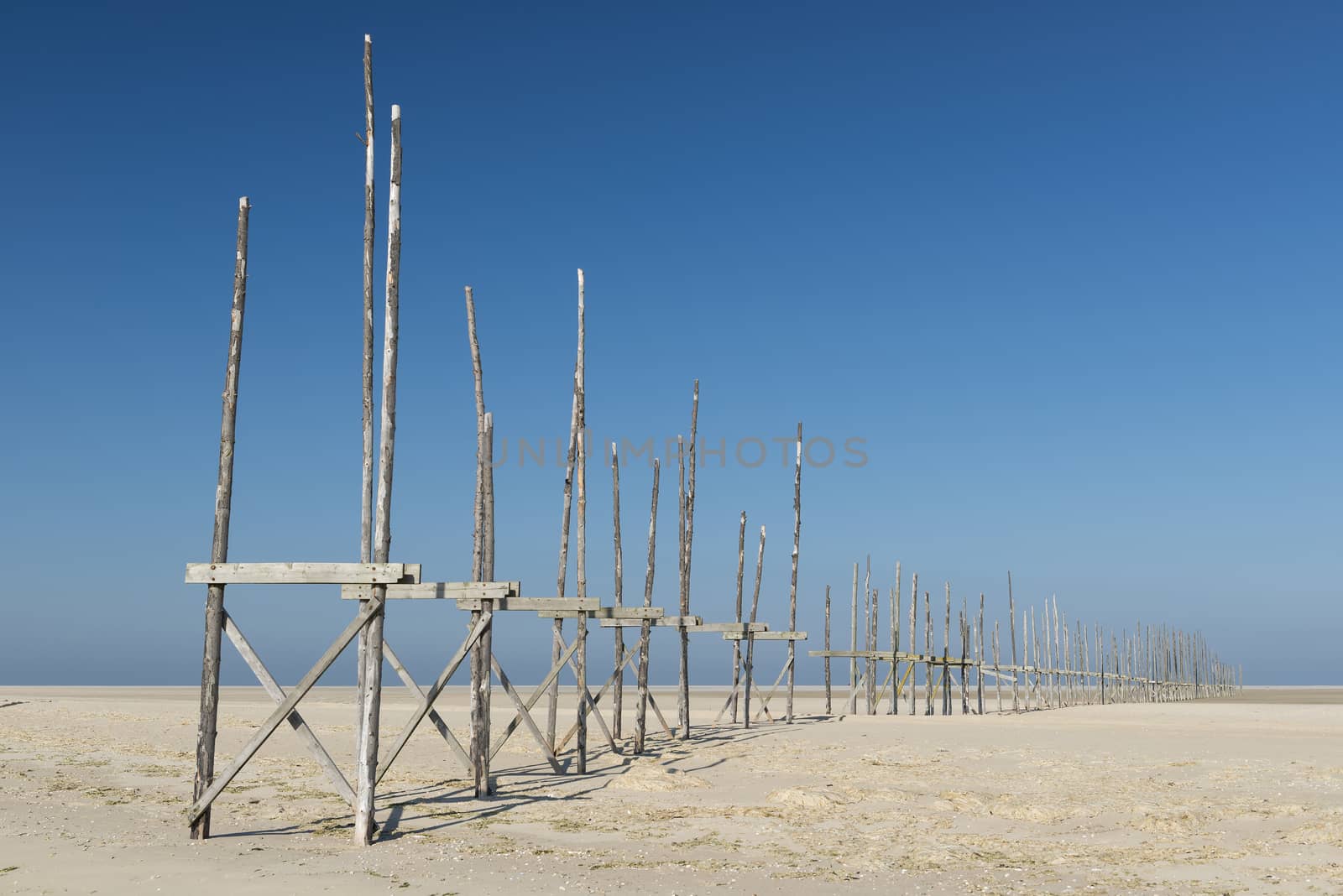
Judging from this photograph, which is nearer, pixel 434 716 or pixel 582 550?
pixel 434 716

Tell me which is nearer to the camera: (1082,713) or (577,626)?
(577,626)

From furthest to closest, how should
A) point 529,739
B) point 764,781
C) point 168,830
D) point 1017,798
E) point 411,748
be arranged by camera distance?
point 529,739 → point 411,748 → point 764,781 → point 1017,798 → point 168,830

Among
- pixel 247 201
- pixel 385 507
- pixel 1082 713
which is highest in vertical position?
pixel 247 201

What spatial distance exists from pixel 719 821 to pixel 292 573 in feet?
18.3

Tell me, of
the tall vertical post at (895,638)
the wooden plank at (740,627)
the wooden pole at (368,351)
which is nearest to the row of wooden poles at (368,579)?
the wooden pole at (368,351)

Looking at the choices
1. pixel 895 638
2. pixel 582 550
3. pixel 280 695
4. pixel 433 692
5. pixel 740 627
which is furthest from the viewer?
pixel 895 638

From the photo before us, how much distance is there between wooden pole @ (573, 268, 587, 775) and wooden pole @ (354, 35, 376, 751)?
5.54 meters

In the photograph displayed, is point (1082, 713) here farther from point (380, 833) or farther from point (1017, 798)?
point (380, 833)

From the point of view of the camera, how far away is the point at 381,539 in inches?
456

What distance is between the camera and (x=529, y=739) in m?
25.1

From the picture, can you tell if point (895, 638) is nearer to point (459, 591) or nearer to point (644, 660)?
point (644, 660)

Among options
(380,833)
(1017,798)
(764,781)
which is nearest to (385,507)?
(380,833)

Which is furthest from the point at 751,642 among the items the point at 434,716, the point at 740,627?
the point at 434,716

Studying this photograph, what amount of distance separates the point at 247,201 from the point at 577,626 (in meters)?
8.43
